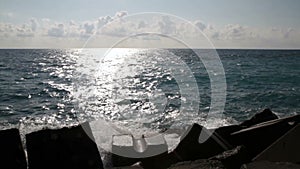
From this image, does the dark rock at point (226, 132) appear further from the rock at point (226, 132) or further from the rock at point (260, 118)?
the rock at point (260, 118)

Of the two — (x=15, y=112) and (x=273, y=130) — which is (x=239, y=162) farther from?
(x=15, y=112)

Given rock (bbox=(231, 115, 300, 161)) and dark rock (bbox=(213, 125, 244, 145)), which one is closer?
rock (bbox=(231, 115, 300, 161))

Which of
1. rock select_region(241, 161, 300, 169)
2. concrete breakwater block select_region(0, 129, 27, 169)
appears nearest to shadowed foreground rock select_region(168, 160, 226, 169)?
rock select_region(241, 161, 300, 169)

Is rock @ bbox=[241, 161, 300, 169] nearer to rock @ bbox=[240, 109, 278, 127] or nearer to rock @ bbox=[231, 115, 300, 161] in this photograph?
rock @ bbox=[231, 115, 300, 161]

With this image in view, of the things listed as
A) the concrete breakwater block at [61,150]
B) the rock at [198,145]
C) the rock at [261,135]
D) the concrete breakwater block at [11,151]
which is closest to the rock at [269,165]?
the rock at [198,145]

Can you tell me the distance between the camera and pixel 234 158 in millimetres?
4812

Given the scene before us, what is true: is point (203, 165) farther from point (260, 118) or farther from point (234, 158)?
point (260, 118)

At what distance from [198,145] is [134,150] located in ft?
4.17

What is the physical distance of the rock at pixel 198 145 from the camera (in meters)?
6.09

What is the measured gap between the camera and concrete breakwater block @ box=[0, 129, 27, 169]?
14.2ft

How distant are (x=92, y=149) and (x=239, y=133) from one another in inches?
128

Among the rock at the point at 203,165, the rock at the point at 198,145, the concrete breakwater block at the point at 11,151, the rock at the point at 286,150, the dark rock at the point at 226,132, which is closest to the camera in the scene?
the concrete breakwater block at the point at 11,151

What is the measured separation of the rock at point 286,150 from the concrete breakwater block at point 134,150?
5.62 feet

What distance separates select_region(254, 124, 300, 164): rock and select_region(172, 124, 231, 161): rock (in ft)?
3.75
